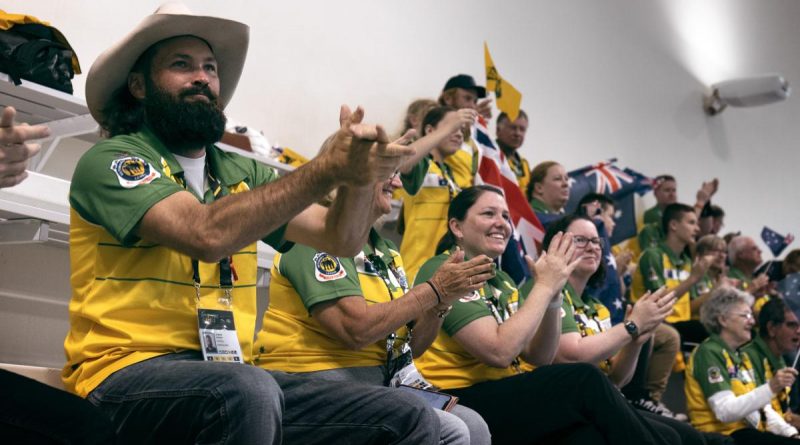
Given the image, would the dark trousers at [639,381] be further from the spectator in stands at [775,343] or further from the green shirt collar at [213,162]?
the green shirt collar at [213,162]

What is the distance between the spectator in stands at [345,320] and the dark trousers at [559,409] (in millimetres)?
259

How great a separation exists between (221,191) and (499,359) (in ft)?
3.92

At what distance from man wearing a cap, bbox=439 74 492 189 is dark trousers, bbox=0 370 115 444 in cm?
305

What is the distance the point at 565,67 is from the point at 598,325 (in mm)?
3768

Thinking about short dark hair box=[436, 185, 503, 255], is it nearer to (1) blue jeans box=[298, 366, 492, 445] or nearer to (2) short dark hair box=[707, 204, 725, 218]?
(1) blue jeans box=[298, 366, 492, 445]

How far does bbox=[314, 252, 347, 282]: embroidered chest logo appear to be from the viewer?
254 cm

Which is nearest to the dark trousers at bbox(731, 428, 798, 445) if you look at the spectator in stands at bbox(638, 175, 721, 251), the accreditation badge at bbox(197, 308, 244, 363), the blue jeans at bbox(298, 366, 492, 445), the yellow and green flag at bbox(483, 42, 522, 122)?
the yellow and green flag at bbox(483, 42, 522, 122)

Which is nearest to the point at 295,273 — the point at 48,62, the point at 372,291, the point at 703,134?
the point at 372,291

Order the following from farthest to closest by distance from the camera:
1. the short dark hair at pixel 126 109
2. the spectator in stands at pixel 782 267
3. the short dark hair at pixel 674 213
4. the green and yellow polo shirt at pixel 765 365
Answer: the spectator in stands at pixel 782 267
the short dark hair at pixel 674 213
the green and yellow polo shirt at pixel 765 365
the short dark hair at pixel 126 109

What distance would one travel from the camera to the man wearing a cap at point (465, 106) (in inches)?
182

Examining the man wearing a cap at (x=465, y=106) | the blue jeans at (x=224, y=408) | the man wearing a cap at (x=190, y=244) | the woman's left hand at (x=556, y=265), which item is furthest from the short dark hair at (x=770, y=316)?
the blue jeans at (x=224, y=408)

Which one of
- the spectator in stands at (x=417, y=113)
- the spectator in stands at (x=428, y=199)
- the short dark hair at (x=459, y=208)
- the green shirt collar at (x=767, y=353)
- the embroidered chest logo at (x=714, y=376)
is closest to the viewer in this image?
the short dark hair at (x=459, y=208)

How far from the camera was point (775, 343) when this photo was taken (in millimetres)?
5461

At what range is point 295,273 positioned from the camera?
8.40 ft
